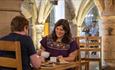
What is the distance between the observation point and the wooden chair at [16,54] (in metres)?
2.38

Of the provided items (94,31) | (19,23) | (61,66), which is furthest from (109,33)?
(94,31)

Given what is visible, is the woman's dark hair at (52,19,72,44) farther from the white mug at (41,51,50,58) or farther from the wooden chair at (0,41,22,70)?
the wooden chair at (0,41,22,70)

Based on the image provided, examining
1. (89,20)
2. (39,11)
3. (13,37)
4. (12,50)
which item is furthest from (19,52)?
(89,20)

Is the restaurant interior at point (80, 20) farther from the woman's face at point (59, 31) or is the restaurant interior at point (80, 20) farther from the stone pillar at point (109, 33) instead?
the woman's face at point (59, 31)

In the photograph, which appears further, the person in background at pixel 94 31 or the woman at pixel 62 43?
the person in background at pixel 94 31

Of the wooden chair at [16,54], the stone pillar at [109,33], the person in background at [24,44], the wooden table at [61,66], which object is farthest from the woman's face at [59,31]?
the stone pillar at [109,33]

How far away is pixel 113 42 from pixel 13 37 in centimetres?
621

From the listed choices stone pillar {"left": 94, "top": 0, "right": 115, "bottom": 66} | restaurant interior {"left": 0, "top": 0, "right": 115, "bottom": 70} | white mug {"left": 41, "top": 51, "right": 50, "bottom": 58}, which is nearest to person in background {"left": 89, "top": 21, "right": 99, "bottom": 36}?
restaurant interior {"left": 0, "top": 0, "right": 115, "bottom": 70}

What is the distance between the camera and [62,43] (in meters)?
3.56

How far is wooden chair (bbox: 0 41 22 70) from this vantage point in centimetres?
238

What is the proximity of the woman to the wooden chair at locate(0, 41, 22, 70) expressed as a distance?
1126 millimetres

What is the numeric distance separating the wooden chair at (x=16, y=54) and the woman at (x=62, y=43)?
113cm

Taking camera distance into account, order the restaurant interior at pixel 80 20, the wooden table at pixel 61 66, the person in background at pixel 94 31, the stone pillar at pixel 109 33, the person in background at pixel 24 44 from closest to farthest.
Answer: the person in background at pixel 24 44
the wooden table at pixel 61 66
the restaurant interior at pixel 80 20
the stone pillar at pixel 109 33
the person in background at pixel 94 31

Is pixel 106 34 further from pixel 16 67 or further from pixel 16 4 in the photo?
pixel 16 67
